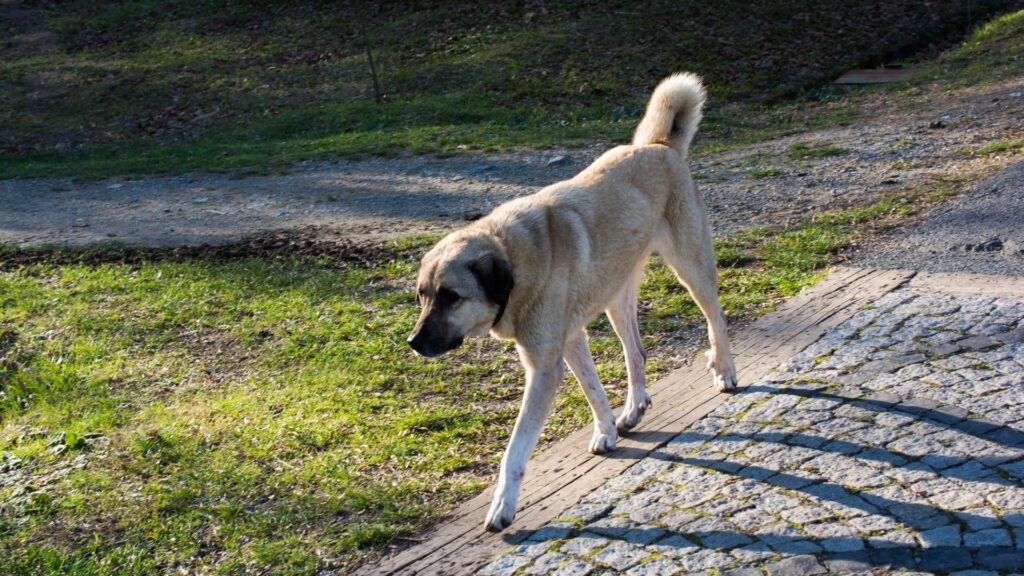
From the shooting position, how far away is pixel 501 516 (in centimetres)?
445

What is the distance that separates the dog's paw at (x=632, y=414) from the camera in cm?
541

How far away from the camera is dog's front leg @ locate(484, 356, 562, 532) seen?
4461 millimetres

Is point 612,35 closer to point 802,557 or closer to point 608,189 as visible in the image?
point 608,189

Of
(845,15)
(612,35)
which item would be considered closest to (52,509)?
(612,35)

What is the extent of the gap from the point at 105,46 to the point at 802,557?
21.5 meters

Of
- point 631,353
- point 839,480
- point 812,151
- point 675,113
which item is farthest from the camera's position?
point 812,151

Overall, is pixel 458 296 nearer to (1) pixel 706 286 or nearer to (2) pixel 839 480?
(1) pixel 706 286

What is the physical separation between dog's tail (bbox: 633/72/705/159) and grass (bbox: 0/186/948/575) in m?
1.41

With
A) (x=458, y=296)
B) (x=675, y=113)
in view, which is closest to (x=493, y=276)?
(x=458, y=296)

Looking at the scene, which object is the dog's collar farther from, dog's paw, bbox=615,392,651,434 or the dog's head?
dog's paw, bbox=615,392,651,434

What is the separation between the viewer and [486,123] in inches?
599

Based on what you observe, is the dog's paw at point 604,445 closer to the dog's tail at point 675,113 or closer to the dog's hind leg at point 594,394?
the dog's hind leg at point 594,394

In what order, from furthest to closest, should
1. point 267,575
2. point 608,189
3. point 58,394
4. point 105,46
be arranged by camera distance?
point 105,46 < point 58,394 < point 608,189 < point 267,575

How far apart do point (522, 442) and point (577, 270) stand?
100 centimetres
